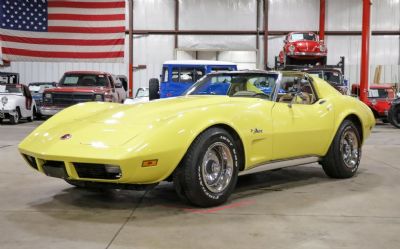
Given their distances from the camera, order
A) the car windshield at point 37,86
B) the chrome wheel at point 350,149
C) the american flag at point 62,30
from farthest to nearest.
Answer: the car windshield at point 37,86, the american flag at point 62,30, the chrome wheel at point 350,149

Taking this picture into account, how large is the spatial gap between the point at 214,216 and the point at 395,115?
13.1m

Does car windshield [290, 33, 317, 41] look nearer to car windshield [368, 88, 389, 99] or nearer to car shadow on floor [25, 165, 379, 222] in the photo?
car windshield [368, 88, 389, 99]

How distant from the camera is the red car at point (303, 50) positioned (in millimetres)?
18984

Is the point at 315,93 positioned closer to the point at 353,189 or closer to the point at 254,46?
the point at 353,189

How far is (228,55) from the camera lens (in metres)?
24.9

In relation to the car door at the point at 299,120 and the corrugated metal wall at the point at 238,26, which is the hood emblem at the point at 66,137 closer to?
the car door at the point at 299,120

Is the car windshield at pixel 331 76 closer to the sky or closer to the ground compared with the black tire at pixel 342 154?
closer to the sky

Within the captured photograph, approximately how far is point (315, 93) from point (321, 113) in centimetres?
33

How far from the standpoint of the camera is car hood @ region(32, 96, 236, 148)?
4.39 metres

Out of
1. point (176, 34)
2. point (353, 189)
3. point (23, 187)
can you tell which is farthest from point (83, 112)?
point (176, 34)

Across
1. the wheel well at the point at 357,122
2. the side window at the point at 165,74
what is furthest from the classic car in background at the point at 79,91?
the wheel well at the point at 357,122

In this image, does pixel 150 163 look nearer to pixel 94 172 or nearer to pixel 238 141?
pixel 94 172

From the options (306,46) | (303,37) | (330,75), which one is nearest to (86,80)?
(330,75)

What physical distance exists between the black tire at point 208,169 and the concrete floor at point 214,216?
0.42 ft
